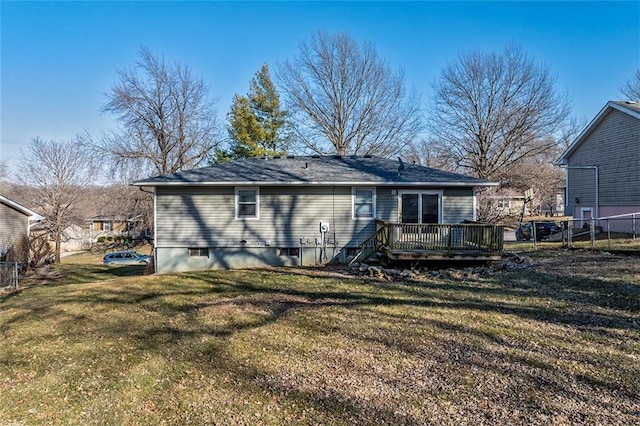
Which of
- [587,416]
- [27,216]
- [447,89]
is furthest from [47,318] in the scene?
[447,89]

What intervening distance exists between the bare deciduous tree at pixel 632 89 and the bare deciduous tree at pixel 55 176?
43741mm

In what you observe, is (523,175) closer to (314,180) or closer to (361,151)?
(361,151)

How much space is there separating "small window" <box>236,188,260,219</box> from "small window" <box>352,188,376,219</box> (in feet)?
11.4

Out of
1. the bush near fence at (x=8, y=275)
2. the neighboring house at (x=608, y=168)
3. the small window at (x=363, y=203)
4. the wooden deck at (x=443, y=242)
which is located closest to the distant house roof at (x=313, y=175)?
the small window at (x=363, y=203)

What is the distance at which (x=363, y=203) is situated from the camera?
536 inches

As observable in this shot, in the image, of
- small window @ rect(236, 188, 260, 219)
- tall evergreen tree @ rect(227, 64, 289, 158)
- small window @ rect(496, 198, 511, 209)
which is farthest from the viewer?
tall evergreen tree @ rect(227, 64, 289, 158)

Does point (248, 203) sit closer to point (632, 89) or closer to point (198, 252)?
point (198, 252)

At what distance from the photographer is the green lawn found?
3.92 m

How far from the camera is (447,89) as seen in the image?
1129 inches

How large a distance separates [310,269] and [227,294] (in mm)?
3731

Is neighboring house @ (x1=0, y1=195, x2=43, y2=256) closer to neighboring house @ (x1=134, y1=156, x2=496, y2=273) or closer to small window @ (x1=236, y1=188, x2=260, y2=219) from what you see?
neighboring house @ (x1=134, y1=156, x2=496, y2=273)

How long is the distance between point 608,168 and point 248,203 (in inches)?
708

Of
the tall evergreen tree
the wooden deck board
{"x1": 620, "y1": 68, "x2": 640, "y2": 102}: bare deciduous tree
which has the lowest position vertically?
the wooden deck board

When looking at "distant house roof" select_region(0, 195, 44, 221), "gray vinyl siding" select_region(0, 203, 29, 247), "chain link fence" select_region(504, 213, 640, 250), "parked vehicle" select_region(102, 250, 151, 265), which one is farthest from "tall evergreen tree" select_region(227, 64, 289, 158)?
"chain link fence" select_region(504, 213, 640, 250)
